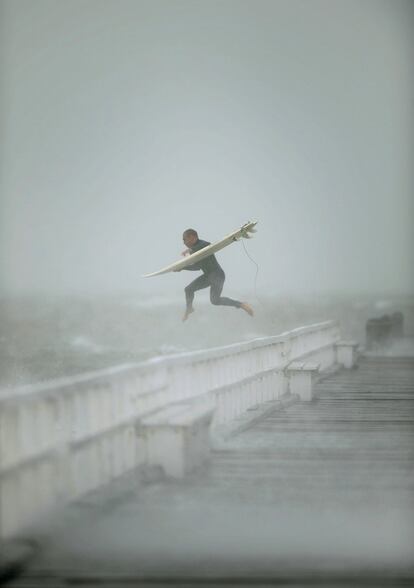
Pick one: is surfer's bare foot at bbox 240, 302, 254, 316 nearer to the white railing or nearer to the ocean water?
the white railing

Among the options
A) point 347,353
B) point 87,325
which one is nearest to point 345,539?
point 347,353

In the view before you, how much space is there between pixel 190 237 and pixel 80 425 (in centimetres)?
536

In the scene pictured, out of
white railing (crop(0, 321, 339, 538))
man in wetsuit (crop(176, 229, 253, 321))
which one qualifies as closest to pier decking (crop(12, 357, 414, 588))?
white railing (crop(0, 321, 339, 538))

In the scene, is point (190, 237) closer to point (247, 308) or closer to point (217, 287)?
point (217, 287)

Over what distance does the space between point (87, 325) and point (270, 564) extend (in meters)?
95.6

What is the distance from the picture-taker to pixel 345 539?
184 inches

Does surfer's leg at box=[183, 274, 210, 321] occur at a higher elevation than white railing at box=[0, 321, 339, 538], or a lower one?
higher

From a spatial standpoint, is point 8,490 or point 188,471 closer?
point 8,490

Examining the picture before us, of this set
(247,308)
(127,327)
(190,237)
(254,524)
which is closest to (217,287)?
(247,308)

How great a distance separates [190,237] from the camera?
1052cm

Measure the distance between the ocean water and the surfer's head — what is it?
156ft

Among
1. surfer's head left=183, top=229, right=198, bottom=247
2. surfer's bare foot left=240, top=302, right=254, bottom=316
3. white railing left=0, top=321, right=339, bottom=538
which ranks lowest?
white railing left=0, top=321, right=339, bottom=538

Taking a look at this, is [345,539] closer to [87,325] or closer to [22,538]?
[22,538]

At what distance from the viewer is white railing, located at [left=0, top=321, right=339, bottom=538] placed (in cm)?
461
